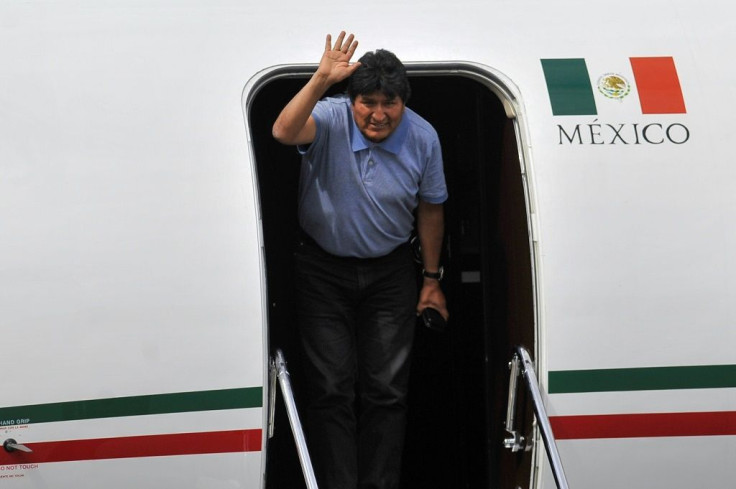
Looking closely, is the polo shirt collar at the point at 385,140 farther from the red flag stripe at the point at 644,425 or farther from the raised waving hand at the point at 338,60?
the red flag stripe at the point at 644,425

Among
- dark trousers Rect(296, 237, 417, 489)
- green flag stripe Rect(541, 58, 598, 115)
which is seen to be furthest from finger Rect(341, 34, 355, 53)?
dark trousers Rect(296, 237, 417, 489)

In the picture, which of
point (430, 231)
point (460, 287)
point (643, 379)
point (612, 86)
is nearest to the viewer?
point (643, 379)

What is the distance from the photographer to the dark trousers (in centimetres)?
434

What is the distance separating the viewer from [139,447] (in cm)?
392

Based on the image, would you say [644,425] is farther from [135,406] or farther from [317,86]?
[135,406]

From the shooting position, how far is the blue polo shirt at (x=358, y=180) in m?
4.17

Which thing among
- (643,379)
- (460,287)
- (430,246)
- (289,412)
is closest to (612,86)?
(430,246)

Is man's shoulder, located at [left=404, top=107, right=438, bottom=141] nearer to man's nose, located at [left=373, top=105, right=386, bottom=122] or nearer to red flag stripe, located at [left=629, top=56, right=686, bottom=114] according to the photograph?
man's nose, located at [left=373, top=105, right=386, bottom=122]

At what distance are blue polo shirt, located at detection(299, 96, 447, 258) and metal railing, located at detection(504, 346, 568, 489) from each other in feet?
2.28

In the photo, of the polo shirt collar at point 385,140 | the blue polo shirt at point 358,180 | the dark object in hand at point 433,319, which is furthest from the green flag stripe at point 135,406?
the polo shirt collar at point 385,140

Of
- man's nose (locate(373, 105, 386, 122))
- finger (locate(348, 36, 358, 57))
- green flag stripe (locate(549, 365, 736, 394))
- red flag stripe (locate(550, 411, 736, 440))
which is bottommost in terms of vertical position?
red flag stripe (locate(550, 411, 736, 440))

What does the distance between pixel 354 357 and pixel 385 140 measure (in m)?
0.91

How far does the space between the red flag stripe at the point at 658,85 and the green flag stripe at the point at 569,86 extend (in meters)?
0.21

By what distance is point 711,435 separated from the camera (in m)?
4.11
